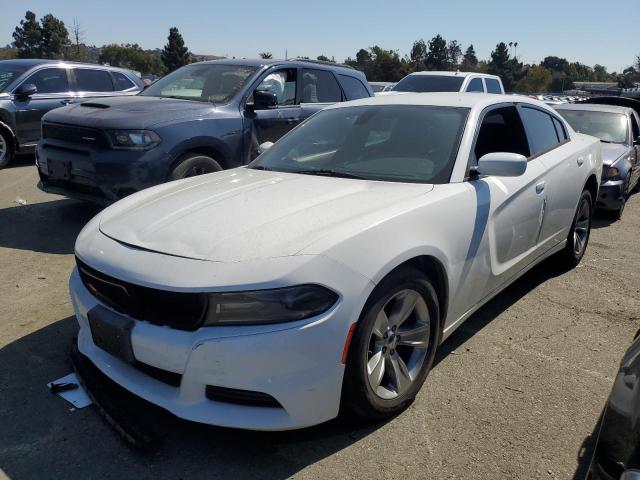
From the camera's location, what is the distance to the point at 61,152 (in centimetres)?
551

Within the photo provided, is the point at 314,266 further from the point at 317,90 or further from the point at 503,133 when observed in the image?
the point at 317,90

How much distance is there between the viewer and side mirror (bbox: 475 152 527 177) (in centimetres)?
314

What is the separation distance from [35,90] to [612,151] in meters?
9.16

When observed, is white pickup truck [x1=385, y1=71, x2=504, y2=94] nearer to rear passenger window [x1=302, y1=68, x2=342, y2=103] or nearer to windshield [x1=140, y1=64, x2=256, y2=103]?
rear passenger window [x1=302, y1=68, x2=342, y2=103]

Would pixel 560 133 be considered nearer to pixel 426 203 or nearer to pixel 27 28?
pixel 426 203

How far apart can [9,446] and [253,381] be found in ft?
4.02

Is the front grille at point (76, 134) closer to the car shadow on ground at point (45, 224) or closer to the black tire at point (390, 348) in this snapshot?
the car shadow on ground at point (45, 224)

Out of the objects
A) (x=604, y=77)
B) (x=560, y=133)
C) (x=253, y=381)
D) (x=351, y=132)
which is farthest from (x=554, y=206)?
(x=604, y=77)

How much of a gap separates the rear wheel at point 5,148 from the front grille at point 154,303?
7947 millimetres

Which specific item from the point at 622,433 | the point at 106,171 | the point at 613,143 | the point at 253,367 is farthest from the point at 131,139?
the point at 613,143

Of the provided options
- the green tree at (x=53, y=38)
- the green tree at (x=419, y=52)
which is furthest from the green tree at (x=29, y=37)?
the green tree at (x=419, y=52)

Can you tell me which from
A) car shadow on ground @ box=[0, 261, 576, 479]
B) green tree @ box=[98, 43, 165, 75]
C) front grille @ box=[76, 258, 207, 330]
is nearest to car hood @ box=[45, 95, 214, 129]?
car shadow on ground @ box=[0, 261, 576, 479]

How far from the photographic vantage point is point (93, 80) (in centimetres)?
995

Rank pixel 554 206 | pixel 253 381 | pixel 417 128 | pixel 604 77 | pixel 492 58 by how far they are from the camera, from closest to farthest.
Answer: pixel 253 381, pixel 417 128, pixel 554 206, pixel 492 58, pixel 604 77
